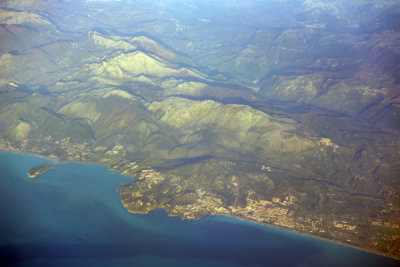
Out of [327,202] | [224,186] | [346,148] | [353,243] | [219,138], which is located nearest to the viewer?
[353,243]

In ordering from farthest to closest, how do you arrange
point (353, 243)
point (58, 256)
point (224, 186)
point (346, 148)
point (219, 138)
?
point (219, 138)
point (346, 148)
point (224, 186)
point (353, 243)
point (58, 256)

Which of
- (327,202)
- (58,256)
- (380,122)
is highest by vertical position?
(380,122)

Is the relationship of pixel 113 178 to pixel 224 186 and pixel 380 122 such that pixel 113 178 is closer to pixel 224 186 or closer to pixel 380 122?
pixel 224 186

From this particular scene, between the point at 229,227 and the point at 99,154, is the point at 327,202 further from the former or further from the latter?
the point at 99,154

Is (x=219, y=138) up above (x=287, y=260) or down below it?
above

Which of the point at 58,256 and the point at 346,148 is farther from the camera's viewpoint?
the point at 346,148

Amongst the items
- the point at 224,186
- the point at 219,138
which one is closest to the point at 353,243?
the point at 224,186

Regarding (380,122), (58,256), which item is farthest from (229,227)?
(380,122)
